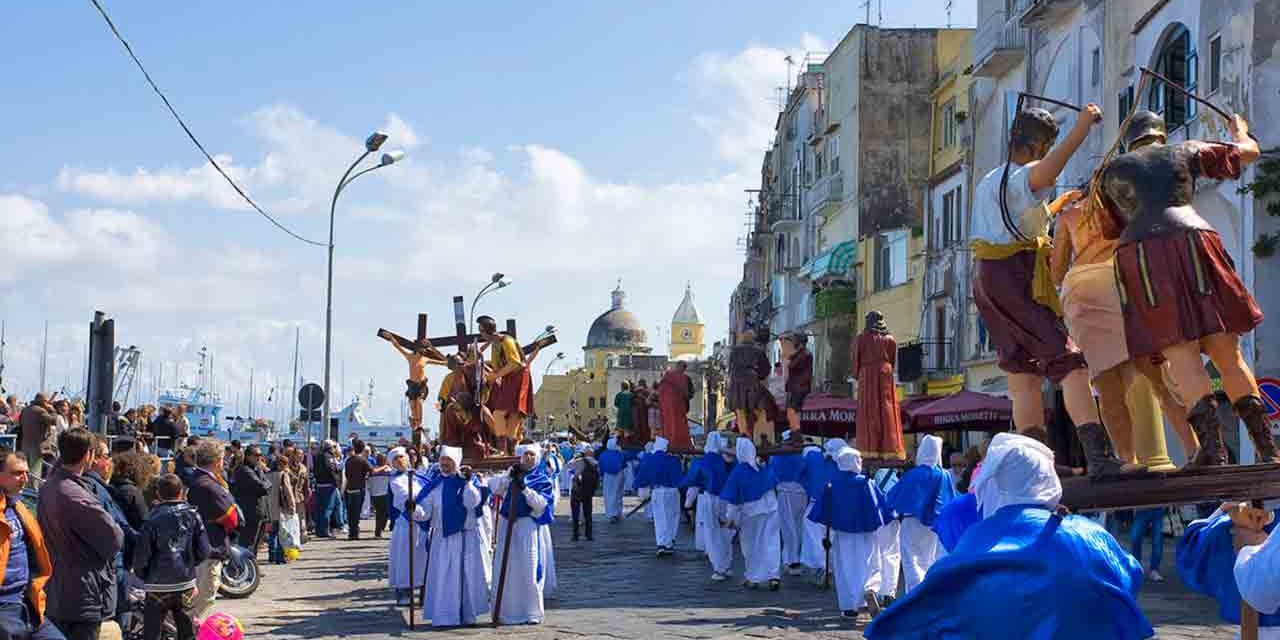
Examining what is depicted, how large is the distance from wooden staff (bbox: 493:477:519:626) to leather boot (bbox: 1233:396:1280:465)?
924 cm

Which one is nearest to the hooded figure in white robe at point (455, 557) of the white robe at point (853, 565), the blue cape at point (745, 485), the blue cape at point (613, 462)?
the white robe at point (853, 565)

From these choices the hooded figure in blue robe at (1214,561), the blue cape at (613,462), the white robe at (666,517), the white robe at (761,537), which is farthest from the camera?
the blue cape at (613,462)

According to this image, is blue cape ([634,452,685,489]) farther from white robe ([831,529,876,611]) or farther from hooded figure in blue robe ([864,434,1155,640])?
hooded figure in blue robe ([864,434,1155,640])

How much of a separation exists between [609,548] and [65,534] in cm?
1673

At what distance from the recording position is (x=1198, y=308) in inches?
281

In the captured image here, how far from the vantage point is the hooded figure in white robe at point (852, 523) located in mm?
16047

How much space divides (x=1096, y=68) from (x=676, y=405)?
9282 mm

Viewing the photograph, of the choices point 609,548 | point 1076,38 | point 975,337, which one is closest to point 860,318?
point 975,337

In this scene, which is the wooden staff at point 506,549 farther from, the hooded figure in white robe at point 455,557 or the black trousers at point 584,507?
the black trousers at point 584,507

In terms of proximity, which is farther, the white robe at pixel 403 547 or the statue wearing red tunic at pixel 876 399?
the statue wearing red tunic at pixel 876 399

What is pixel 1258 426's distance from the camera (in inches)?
283

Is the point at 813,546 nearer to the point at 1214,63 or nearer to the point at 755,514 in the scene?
the point at 755,514

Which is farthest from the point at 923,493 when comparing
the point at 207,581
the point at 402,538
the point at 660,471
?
the point at 660,471

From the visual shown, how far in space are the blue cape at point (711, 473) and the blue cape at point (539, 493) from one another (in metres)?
4.80
